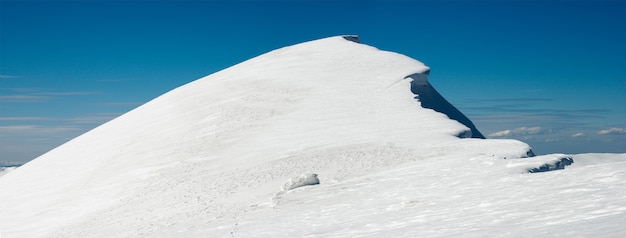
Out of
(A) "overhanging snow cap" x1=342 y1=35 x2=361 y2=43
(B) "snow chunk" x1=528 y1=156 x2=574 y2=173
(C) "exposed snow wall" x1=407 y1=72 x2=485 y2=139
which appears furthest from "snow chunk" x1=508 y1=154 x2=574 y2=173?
(A) "overhanging snow cap" x1=342 y1=35 x2=361 y2=43

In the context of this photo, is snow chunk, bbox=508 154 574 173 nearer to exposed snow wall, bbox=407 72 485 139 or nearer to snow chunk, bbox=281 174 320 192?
snow chunk, bbox=281 174 320 192

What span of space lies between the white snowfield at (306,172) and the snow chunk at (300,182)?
0.36 metres

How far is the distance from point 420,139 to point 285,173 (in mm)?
5809

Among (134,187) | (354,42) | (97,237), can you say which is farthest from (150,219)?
(354,42)

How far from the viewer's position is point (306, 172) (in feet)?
79.0

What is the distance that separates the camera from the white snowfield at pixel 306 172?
1407 cm

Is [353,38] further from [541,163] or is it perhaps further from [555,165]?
[541,163]

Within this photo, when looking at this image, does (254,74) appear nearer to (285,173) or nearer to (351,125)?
(351,125)

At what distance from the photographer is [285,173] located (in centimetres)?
2423

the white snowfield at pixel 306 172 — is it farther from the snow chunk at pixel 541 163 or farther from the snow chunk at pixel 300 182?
the snow chunk at pixel 300 182

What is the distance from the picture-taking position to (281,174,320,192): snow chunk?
21.0 metres

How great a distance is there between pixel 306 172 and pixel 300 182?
2.94 metres

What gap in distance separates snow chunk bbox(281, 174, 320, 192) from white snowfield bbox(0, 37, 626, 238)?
362 millimetres

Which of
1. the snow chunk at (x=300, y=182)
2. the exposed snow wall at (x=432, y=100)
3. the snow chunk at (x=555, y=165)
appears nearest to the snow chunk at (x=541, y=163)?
the snow chunk at (x=555, y=165)
